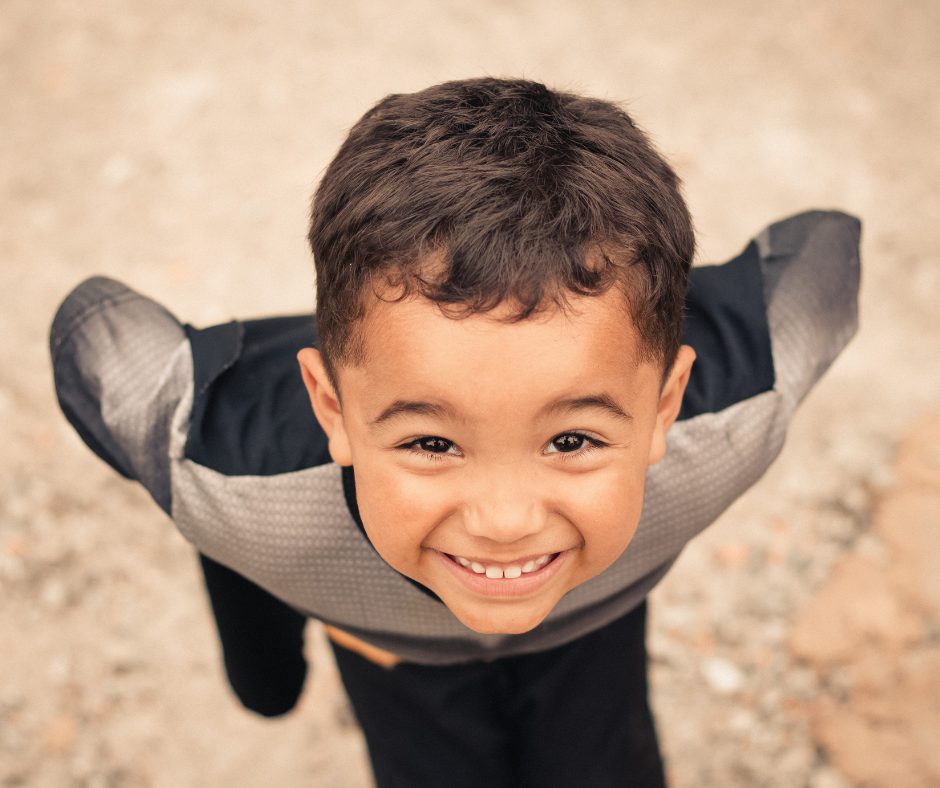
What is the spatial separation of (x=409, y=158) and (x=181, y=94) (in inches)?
89.4

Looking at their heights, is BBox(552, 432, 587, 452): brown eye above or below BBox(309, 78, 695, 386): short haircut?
below

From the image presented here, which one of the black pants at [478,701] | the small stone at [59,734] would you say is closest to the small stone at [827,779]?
the black pants at [478,701]

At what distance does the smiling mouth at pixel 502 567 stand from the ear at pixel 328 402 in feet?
0.54

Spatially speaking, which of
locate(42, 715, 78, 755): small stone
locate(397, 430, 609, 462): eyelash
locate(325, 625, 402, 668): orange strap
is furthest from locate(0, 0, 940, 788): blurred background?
locate(397, 430, 609, 462): eyelash

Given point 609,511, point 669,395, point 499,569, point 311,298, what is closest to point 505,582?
point 499,569

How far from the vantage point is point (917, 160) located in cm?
260

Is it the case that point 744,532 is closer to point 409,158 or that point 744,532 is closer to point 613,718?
point 613,718

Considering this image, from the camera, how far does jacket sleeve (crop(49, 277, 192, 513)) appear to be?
1.05 m

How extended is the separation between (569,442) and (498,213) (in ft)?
0.76

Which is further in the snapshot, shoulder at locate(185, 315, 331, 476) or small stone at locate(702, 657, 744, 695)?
small stone at locate(702, 657, 744, 695)

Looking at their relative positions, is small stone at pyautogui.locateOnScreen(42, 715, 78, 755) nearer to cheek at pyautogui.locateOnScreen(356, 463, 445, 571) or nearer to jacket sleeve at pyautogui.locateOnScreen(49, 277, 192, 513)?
jacket sleeve at pyautogui.locateOnScreen(49, 277, 192, 513)

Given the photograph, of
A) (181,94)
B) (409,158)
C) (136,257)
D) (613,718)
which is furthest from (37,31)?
(613,718)

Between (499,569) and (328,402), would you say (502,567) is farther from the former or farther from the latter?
(328,402)

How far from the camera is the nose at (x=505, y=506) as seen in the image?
0.78 meters
